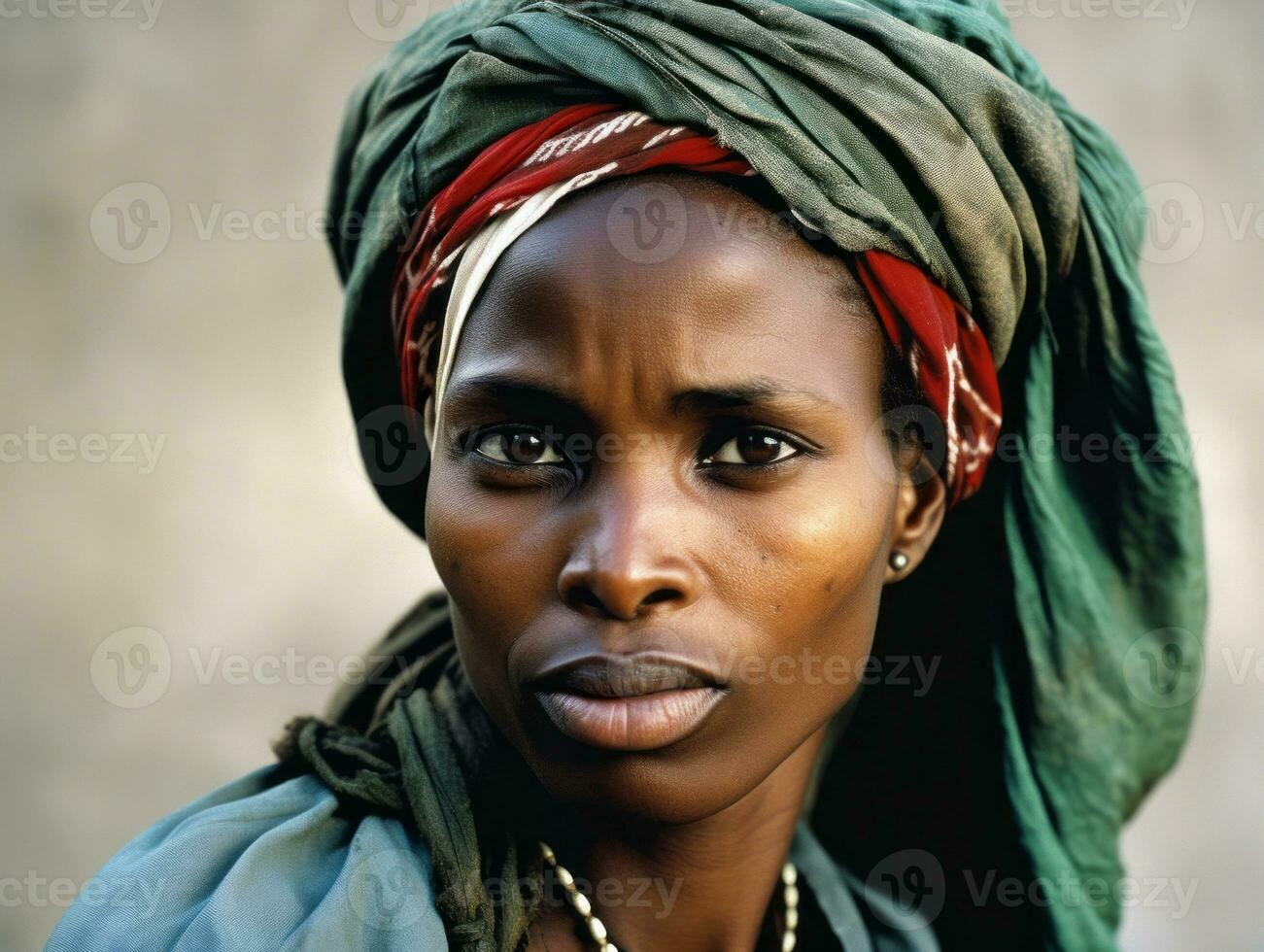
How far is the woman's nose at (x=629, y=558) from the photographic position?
1.47 meters

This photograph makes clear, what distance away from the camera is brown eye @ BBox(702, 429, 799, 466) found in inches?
62.6

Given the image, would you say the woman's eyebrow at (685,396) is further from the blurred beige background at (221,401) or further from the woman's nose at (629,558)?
the blurred beige background at (221,401)

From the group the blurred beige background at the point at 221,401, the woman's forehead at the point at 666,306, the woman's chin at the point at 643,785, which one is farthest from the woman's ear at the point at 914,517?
the blurred beige background at the point at 221,401

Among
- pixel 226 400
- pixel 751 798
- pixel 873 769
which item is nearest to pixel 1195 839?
pixel 873 769

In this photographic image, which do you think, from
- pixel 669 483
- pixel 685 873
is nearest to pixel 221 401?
pixel 685 873

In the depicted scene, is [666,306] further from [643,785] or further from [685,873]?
[685,873]

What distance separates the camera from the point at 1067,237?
1857 millimetres

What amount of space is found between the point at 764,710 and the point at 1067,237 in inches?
30.8

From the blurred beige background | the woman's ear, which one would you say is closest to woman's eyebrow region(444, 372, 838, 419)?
the woman's ear

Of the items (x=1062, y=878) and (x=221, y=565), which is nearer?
(x=1062, y=878)

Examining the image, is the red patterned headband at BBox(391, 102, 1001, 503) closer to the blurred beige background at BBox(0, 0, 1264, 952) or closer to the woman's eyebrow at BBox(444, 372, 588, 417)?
the woman's eyebrow at BBox(444, 372, 588, 417)

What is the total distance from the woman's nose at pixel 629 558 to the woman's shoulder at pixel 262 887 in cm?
40

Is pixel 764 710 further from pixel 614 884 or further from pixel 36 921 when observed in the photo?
pixel 36 921

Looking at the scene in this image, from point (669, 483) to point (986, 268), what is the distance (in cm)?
53
